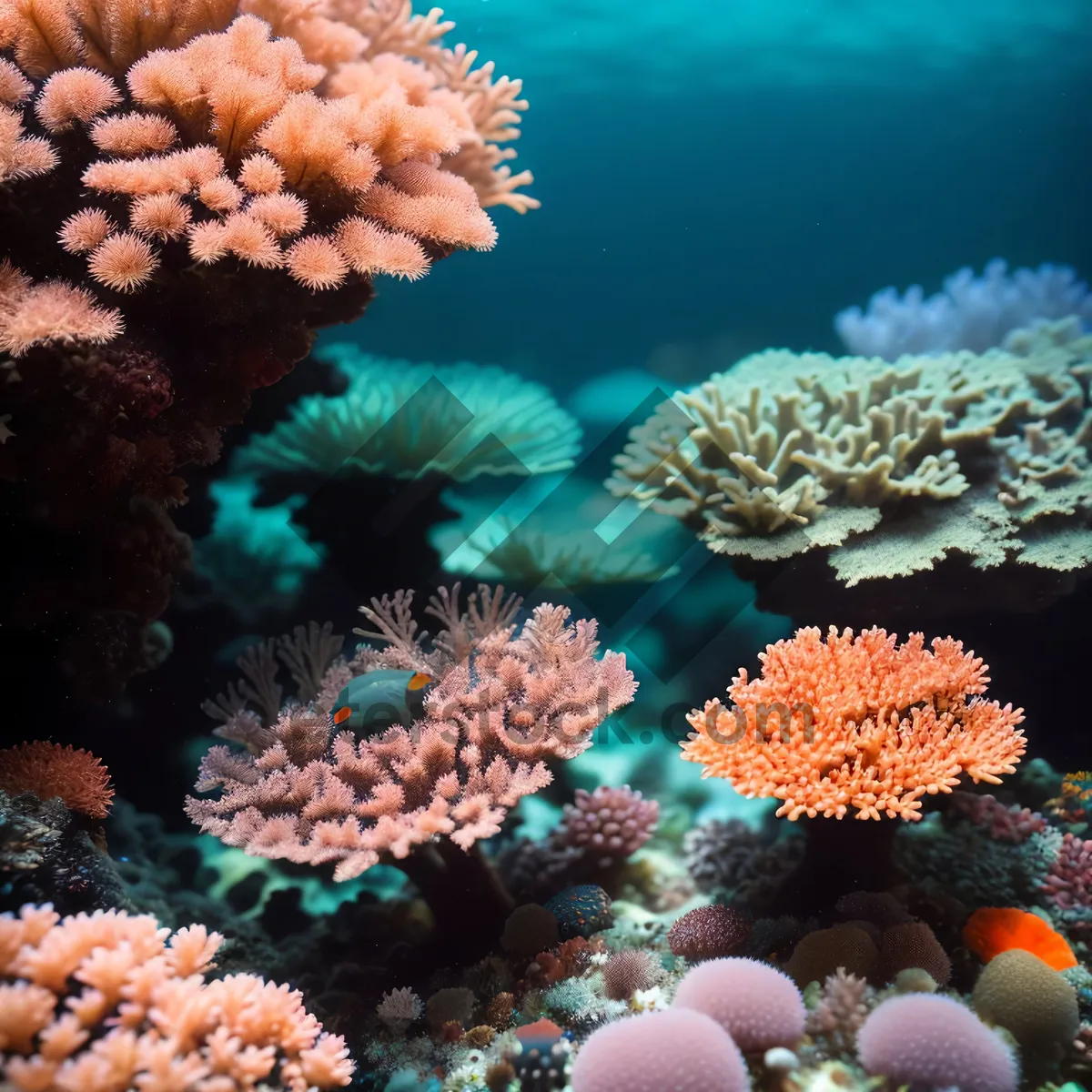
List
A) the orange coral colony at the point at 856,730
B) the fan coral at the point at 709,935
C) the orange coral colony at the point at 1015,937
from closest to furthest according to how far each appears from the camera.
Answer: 1. the orange coral colony at the point at 856,730
2. the orange coral colony at the point at 1015,937
3. the fan coral at the point at 709,935

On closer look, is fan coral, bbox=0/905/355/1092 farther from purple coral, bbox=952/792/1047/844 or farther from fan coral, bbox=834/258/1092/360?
fan coral, bbox=834/258/1092/360

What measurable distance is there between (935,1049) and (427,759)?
62.3 inches

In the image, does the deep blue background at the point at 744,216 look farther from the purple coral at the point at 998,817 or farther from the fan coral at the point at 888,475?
the purple coral at the point at 998,817

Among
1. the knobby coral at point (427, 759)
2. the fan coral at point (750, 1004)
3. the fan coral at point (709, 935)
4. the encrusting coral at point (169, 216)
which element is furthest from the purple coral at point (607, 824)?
the encrusting coral at point (169, 216)

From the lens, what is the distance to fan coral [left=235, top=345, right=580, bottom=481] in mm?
3641

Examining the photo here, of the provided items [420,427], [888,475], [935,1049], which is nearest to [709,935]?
[935,1049]

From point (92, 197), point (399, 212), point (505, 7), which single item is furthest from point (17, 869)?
point (505, 7)

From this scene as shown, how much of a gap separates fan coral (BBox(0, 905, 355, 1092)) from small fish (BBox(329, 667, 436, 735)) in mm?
851

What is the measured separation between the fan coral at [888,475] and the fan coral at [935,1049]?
65.6 inches

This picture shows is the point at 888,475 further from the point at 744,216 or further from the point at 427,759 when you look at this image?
the point at 427,759

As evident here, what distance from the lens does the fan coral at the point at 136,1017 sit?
59.2 inches

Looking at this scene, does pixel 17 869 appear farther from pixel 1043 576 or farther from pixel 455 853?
pixel 1043 576

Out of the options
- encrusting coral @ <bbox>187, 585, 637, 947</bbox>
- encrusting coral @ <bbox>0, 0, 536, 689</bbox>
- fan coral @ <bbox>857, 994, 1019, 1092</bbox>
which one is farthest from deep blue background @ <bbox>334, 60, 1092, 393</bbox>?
fan coral @ <bbox>857, 994, 1019, 1092</bbox>

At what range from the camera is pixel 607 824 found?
3.09 meters
